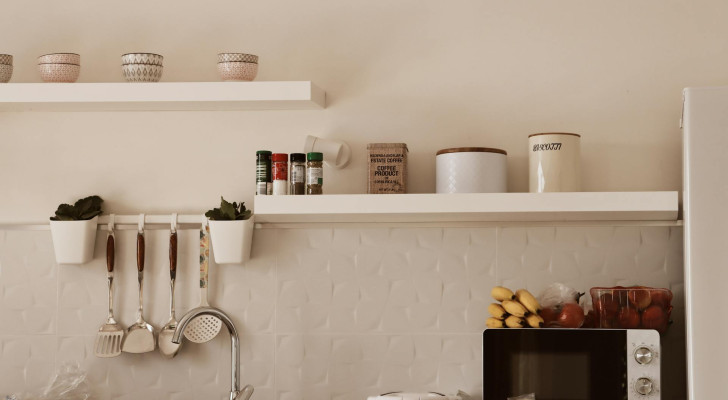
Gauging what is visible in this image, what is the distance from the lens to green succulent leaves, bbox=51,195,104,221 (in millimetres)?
2236

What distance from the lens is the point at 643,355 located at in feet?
6.13

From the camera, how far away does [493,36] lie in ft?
7.45

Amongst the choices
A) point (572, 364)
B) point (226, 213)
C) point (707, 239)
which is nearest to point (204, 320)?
point (226, 213)

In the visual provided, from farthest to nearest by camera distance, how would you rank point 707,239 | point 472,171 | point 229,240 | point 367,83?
1. point 367,83
2. point 229,240
3. point 472,171
4. point 707,239

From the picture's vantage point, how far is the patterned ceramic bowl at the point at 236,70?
6.97 ft

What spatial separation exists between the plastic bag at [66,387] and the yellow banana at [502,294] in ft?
3.81

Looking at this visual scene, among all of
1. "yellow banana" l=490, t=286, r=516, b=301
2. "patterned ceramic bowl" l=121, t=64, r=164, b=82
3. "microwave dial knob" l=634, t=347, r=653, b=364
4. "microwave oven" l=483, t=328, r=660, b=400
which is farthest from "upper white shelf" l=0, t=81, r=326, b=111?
"microwave dial knob" l=634, t=347, r=653, b=364

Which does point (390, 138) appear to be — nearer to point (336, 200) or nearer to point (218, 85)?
point (336, 200)

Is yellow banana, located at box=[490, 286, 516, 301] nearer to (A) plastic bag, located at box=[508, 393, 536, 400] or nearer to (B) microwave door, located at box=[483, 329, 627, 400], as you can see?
(B) microwave door, located at box=[483, 329, 627, 400]

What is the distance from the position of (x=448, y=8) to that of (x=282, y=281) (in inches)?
35.6

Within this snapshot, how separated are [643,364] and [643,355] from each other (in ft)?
0.07

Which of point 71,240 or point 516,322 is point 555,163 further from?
point 71,240

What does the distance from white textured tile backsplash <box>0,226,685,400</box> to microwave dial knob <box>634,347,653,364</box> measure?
1.17 ft

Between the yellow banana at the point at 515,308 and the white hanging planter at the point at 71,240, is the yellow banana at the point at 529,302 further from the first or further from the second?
the white hanging planter at the point at 71,240
